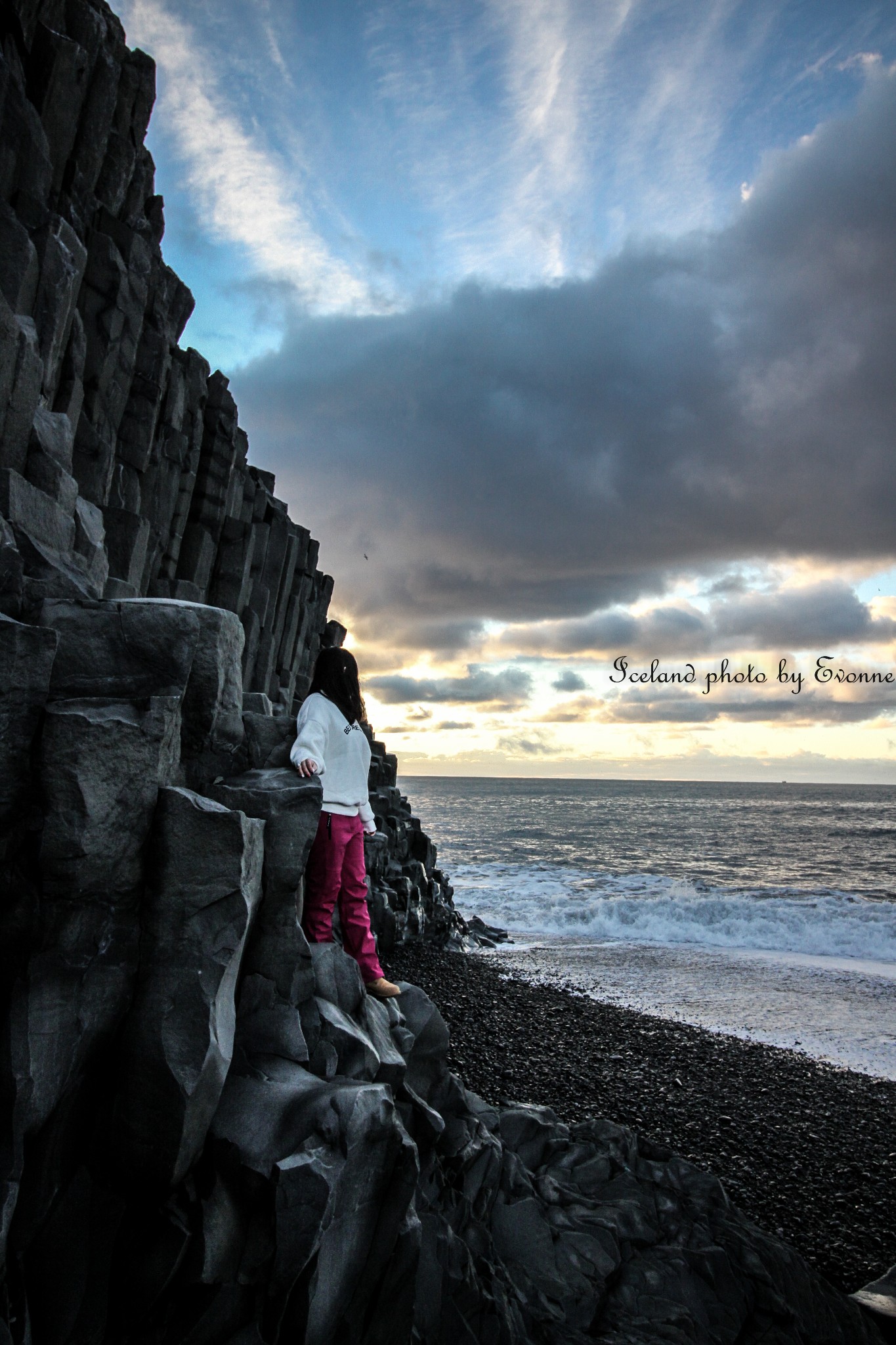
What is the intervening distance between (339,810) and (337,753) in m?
0.47

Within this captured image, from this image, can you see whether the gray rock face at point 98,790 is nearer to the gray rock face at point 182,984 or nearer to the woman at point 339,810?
A: the gray rock face at point 182,984

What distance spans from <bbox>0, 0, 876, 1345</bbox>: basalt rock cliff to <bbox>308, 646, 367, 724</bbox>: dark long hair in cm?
55

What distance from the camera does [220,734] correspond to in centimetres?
513

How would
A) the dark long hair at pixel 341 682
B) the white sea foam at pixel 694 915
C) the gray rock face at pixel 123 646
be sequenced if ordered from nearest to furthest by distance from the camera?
the gray rock face at pixel 123 646, the dark long hair at pixel 341 682, the white sea foam at pixel 694 915

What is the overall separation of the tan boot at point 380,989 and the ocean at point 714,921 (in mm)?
9897

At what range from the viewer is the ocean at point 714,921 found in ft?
49.8

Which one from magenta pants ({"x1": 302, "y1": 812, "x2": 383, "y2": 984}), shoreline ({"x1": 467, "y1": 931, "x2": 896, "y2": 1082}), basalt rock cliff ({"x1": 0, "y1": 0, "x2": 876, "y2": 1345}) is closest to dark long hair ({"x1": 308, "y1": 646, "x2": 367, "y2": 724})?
basalt rock cliff ({"x1": 0, "y1": 0, "x2": 876, "y2": 1345})

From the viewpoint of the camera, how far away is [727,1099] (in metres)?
9.83

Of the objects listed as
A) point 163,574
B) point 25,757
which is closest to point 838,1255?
point 25,757

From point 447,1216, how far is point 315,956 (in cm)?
210

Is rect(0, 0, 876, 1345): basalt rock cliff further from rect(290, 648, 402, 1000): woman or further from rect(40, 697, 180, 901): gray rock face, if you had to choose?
rect(290, 648, 402, 1000): woman

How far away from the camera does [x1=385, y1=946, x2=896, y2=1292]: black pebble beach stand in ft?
24.0

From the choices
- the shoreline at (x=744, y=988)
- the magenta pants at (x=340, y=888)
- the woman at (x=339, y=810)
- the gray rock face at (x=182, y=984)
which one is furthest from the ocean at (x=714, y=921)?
the gray rock face at (x=182, y=984)

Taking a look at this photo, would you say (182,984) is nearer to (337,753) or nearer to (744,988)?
(337,753)
